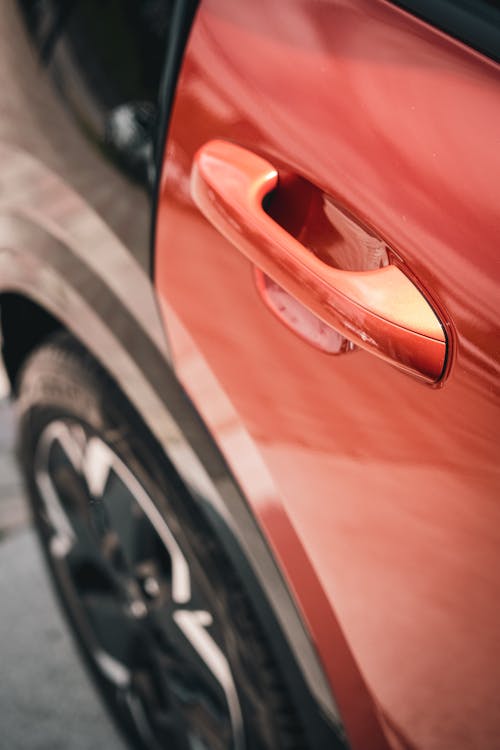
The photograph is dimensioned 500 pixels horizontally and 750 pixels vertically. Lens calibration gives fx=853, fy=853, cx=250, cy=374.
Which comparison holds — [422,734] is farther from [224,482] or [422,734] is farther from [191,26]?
[191,26]

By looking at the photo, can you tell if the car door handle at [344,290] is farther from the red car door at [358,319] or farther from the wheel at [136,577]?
the wheel at [136,577]

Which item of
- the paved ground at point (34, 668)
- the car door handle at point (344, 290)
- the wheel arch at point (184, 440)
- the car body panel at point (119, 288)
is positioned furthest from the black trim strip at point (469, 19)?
the paved ground at point (34, 668)

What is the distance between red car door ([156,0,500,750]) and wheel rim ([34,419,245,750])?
31 centimetres

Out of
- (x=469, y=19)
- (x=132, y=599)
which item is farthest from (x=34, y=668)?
(x=469, y=19)

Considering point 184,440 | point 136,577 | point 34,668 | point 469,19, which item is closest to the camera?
point 469,19

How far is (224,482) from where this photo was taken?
1102 millimetres

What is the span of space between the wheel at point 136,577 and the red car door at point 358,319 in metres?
0.19

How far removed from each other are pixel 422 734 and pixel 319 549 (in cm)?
26

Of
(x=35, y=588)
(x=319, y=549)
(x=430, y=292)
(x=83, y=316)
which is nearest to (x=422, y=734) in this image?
(x=319, y=549)

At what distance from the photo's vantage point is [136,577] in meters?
1.49

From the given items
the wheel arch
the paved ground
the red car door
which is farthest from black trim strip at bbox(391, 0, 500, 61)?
the paved ground

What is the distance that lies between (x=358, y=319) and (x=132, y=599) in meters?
0.92

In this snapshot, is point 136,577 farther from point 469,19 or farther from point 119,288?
point 469,19

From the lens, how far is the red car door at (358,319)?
78 cm
